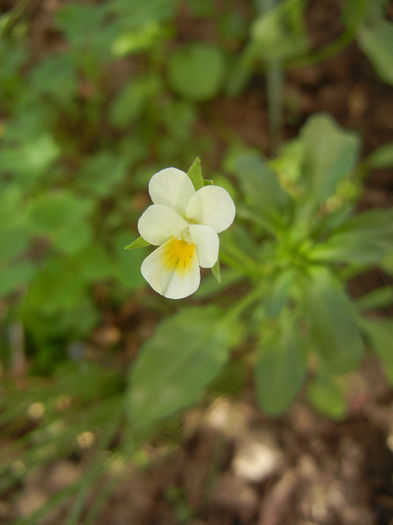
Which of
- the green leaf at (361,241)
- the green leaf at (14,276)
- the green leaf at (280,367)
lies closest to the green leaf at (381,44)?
the green leaf at (361,241)

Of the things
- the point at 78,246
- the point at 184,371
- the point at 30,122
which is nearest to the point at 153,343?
the point at 184,371

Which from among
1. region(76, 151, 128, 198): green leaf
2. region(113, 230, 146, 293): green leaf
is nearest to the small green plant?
region(113, 230, 146, 293): green leaf

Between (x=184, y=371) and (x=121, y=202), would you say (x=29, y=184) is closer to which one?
(x=121, y=202)

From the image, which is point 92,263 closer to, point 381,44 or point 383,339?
point 383,339

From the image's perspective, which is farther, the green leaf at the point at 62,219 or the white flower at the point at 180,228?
the green leaf at the point at 62,219

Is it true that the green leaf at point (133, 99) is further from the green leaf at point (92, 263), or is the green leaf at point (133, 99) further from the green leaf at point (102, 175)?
the green leaf at point (92, 263)

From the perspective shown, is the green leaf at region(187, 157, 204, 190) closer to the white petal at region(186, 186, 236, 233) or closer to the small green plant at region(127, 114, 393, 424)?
the white petal at region(186, 186, 236, 233)

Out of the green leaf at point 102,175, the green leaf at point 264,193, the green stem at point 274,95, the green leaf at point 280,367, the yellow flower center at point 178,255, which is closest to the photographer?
the yellow flower center at point 178,255
